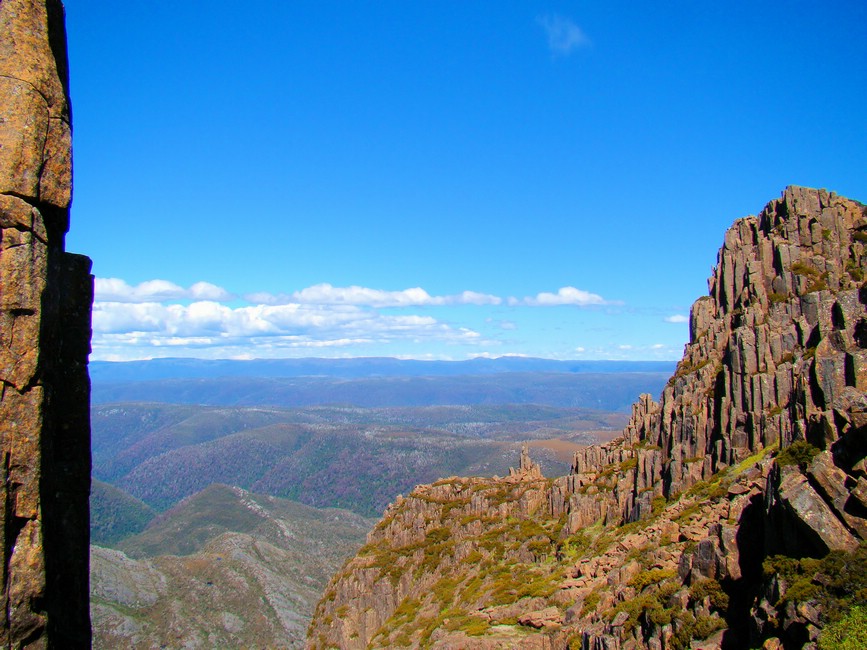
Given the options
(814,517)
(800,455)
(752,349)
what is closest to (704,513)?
(800,455)

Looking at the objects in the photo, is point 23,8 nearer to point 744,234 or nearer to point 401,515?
point 744,234

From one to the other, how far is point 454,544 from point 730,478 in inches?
1674

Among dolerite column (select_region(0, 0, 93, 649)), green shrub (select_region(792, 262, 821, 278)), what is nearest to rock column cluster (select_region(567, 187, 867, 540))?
green shrub (select_region(792, 262, 821, 278))

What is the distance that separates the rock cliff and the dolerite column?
2604 cm

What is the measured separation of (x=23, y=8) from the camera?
13945 mm

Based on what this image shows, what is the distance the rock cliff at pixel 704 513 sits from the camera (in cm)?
2991

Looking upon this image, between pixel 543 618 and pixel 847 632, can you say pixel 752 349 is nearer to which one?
pixel 543 618

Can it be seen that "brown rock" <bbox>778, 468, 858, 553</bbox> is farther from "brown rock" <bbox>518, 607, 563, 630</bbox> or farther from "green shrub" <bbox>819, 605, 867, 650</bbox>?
"brown rock" <bbox>518, 607, 563, 630</bbox>

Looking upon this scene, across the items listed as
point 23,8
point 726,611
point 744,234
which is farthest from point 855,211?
point 23,8

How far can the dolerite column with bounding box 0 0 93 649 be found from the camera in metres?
12.2

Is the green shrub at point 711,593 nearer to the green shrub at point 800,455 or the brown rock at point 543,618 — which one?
the green shrub at point 800,455

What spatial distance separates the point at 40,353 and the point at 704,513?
53.6m

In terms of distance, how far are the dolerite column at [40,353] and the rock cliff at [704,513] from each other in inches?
1025

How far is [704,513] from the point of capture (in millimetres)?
54000
